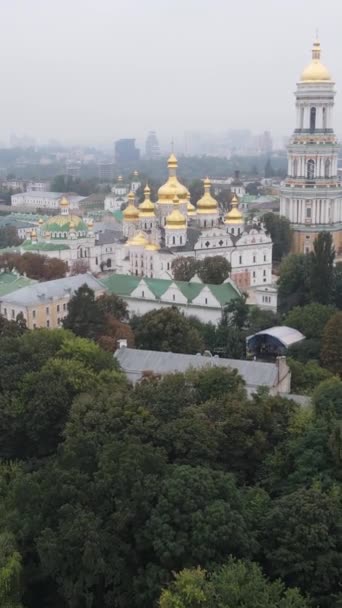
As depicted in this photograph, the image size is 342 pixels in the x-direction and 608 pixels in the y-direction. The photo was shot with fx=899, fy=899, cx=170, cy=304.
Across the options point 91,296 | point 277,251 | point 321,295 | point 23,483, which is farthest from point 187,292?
point 23,483

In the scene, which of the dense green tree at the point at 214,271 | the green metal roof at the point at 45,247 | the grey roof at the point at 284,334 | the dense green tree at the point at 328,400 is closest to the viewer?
the dense green tree at the point at 328,400

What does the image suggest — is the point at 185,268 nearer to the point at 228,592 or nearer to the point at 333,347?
the point at 333,347

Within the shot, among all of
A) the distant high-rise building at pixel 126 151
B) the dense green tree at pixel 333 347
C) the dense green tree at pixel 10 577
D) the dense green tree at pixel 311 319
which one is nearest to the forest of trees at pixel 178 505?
the dense green tree at pixel 10 577

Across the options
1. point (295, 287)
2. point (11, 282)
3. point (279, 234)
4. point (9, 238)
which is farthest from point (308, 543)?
point (9, 238)

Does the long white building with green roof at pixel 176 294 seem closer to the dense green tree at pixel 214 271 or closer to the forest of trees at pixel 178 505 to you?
the dense green tree at pixel 214 271

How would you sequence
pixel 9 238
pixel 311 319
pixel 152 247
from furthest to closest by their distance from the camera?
pixel 9 238, pixel 152 247, pixel 311 319

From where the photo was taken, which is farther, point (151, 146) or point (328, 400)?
point (151, 146)

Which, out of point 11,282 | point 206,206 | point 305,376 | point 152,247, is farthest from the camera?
point 206,206

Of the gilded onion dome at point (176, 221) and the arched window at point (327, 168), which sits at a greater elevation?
the arched window at point (327, 168)
